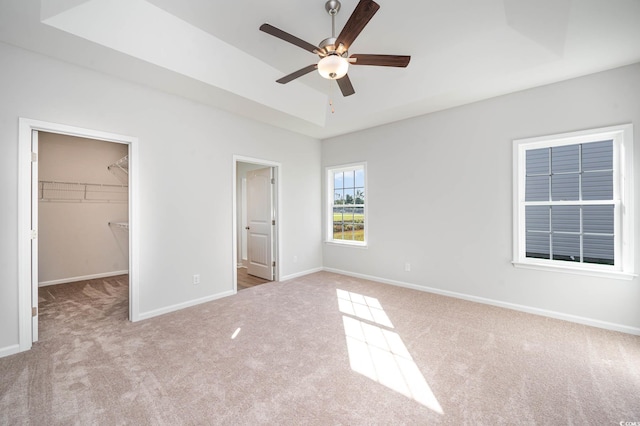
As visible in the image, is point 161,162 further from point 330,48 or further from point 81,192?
point 81,192

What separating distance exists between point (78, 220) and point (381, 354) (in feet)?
18.5

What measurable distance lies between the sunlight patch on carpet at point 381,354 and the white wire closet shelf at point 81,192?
4.88 metres

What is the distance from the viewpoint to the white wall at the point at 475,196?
2885 millimetres

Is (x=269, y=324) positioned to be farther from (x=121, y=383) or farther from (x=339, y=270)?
(x=339, y=270)

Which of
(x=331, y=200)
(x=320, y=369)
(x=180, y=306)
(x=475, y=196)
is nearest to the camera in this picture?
(x=320, y=369)

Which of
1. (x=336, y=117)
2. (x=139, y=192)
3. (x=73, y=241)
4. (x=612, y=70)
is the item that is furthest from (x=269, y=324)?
(x=612, y=70)

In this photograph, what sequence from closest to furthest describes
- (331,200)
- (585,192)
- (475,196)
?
(585,192) → (475,196) → (331,200)

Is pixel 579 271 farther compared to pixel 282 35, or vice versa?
pixel 579 271

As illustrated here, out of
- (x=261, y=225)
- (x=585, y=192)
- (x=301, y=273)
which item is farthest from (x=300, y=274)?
(x=585, y=192)

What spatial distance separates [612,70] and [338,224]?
13.8 feet

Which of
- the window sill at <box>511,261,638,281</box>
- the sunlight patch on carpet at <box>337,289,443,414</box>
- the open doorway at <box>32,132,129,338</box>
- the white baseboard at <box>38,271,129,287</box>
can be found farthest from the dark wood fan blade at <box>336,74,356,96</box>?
the white baseboard at <box>38,271,129,287</box>

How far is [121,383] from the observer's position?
198cm

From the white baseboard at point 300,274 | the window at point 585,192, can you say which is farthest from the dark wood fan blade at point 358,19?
the white baseboard at point 300,274

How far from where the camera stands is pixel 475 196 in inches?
146
